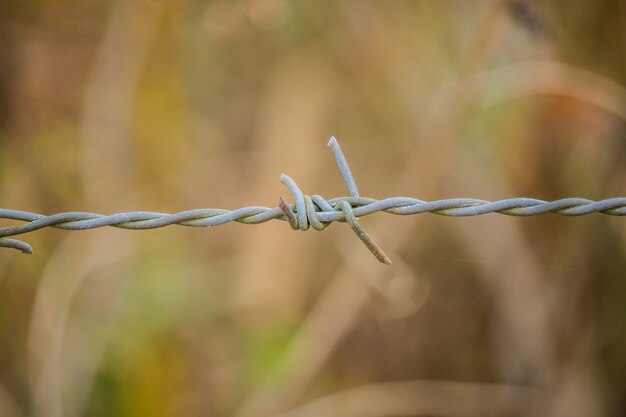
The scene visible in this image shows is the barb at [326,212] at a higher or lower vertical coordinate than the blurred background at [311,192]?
lower

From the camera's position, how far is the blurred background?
1.89m

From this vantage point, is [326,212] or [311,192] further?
[311,192]

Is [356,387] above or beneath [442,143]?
beneath

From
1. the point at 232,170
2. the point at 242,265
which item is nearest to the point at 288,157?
the point at 232,170

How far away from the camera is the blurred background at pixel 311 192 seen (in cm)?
189

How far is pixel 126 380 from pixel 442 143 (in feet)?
4.64

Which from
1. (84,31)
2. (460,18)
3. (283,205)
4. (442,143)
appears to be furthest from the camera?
(84,31)

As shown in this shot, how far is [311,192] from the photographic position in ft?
7.32

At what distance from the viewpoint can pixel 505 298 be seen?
1940 millimetres

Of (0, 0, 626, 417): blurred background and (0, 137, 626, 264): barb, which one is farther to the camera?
(0, 0, 626, 417): blurred background

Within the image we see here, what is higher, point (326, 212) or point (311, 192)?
point (311, 192)

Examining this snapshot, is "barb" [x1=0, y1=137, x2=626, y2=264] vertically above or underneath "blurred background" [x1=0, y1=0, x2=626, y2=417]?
underneath

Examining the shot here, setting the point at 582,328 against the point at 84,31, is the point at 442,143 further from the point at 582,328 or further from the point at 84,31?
the point at 84,31

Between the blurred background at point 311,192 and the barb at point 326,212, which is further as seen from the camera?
the blurred background at point 311,192
